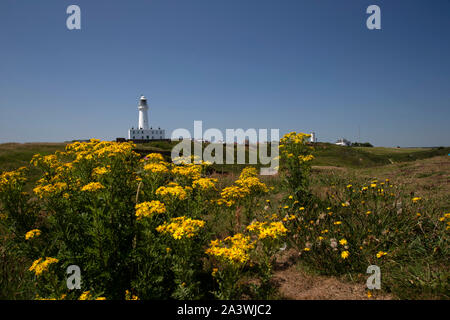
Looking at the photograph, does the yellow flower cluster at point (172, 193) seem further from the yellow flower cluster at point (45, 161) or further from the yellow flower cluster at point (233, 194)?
the yellow flower cluster at point (45, 161)

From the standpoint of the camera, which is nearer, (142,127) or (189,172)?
(189,172)

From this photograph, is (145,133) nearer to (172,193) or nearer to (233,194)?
(233,194)

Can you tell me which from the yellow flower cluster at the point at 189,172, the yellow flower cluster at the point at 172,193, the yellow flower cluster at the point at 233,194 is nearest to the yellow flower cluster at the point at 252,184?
the yellow flower cluster at the point at 233,194

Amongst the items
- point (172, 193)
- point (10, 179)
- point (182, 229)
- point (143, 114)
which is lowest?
point (182, 229)

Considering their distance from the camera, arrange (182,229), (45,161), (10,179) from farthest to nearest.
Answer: (45,161)
(10,179)
(182,229)

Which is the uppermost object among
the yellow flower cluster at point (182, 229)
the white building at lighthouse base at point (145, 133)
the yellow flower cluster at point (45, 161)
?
the white building at lighthouse base at point (145, 133)

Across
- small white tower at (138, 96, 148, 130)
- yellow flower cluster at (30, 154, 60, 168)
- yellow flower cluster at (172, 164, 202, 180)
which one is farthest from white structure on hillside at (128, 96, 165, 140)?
yellow flower cluster at (172, 164, 202, 180)

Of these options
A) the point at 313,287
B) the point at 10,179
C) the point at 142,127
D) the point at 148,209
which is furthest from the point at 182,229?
the point at 142,127

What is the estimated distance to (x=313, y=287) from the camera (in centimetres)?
356

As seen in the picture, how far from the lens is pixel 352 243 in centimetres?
414

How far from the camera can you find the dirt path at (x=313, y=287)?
327cm

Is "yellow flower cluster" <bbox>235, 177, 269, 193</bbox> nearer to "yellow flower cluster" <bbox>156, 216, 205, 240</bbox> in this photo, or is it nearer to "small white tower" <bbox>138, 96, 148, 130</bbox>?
"yellow flower cluster" <bbox>156, 216, 205, 240</bbox>
